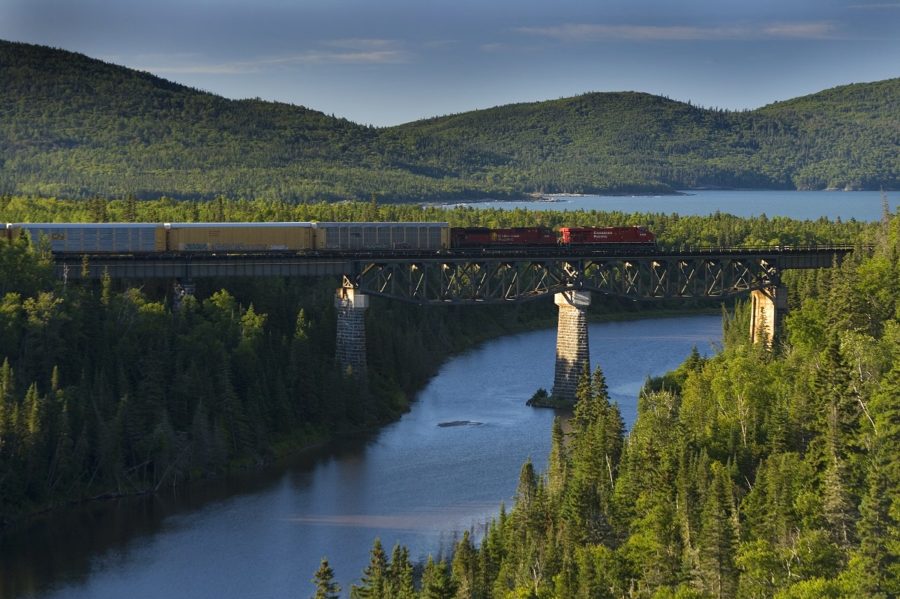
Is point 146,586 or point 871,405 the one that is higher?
point 871,405

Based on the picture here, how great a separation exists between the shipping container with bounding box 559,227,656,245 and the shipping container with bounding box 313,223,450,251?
40.7 ft

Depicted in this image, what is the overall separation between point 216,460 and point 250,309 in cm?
2317

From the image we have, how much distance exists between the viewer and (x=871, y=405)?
104 m

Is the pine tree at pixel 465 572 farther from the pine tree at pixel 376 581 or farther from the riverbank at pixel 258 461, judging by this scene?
the riverbank at pixel 258 461

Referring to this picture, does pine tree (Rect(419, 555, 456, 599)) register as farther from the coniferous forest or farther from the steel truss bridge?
the steel truss bridge

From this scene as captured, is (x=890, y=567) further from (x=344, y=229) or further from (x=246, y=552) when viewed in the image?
(x=344, y=229)

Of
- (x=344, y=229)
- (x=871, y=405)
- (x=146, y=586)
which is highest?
(x=344, y=229)

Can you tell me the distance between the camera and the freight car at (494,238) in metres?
160

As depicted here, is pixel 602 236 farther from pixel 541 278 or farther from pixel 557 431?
pixel 557 431

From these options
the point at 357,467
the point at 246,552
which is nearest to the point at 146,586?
the point at 246,552

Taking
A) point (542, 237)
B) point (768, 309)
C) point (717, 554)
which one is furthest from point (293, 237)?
point (717, 554)

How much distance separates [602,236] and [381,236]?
75.1 feet

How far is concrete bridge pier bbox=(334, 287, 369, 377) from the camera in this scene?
145500mm

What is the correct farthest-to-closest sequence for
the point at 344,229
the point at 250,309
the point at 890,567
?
the point at 344,229, the point at 250,309, the point at 890,567
